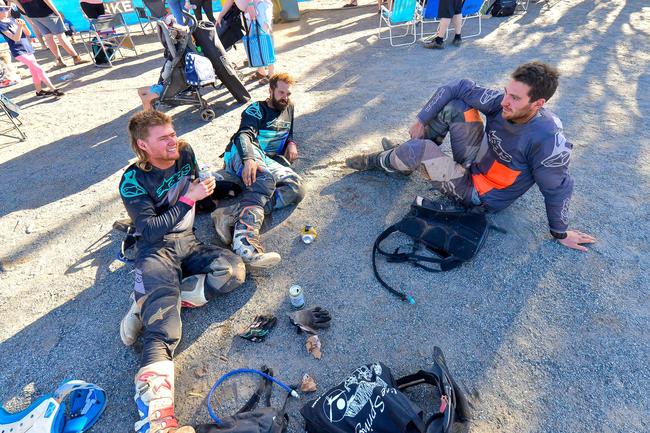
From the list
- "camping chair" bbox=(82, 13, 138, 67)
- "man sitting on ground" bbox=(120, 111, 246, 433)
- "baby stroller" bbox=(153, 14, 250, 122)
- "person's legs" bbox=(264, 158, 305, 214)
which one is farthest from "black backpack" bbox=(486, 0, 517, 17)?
"man sitting on ground" bbox=(120, 111, 246, 433)

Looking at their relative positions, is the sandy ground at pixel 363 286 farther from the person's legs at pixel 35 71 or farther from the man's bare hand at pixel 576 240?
the person's legs at pixel 35 71

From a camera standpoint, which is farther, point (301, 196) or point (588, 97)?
point (588, 97)

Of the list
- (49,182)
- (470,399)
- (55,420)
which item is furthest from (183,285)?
(49,182)

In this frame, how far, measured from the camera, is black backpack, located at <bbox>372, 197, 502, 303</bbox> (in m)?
2.98

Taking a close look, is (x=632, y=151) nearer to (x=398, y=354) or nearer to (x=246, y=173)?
(x=398, y=354)

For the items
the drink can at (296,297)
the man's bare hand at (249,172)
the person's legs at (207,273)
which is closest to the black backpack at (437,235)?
the drink can at (296,297)

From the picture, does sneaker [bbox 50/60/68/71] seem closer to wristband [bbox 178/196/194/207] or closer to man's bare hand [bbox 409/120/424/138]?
wristband [bbox 178/196/194/207]

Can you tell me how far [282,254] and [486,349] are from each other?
180 centimetres

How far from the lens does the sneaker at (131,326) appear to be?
246cm

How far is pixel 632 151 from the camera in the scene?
13.4 feet

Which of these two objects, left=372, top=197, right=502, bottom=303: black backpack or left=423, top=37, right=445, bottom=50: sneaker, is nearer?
left=372, top=197, right=502, bottom=303: black backpack

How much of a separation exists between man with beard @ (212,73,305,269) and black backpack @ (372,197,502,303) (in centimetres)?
106

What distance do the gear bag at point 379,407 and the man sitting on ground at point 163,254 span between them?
37.2 inches

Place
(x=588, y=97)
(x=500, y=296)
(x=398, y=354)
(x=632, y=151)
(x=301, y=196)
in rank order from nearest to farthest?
(x=398, y=354) < (x=500, y=296) < (x=301, y=196) < (x=632, y=151) < (x=588, y=97)
